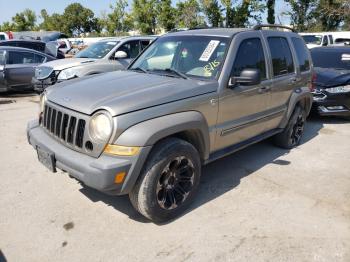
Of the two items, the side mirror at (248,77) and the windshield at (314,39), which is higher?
the windshield at (314,39)

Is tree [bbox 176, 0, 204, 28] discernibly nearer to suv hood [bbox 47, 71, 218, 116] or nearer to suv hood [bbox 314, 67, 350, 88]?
suv hood [bbox 314, 67, 350, 88]

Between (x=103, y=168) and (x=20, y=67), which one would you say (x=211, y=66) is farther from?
(x=20, y=67)

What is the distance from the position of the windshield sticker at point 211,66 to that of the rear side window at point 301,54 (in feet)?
6.97

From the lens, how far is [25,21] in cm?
6228

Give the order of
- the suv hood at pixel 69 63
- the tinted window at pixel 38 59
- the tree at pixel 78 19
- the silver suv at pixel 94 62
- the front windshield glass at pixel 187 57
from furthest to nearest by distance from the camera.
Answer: the tree at pixel 78 19 → the tinted window at pixel 38 59 → the suv hood at pixel 69 63 → the silver suv at pixel 94 62 → the front windshield glass at pixel 187 57

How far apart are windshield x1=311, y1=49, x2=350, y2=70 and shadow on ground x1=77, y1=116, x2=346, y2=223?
2.54m

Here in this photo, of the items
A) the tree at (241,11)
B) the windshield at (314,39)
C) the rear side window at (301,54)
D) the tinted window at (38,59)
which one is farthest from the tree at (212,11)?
the rear side window at (301,54)

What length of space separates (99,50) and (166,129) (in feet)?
21.1

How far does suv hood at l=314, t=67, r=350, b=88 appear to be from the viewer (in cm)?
718

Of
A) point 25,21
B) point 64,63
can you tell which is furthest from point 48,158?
point 25,21

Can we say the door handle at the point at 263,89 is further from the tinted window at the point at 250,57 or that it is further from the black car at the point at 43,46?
the black car at the point at 43,46

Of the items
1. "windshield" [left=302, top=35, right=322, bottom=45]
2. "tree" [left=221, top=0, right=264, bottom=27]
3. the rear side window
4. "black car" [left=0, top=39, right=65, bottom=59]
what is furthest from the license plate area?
"tree" [left=221, top=0, right=264, bottom=27]

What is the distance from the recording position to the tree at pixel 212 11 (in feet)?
98.1

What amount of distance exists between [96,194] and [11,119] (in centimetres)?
436
